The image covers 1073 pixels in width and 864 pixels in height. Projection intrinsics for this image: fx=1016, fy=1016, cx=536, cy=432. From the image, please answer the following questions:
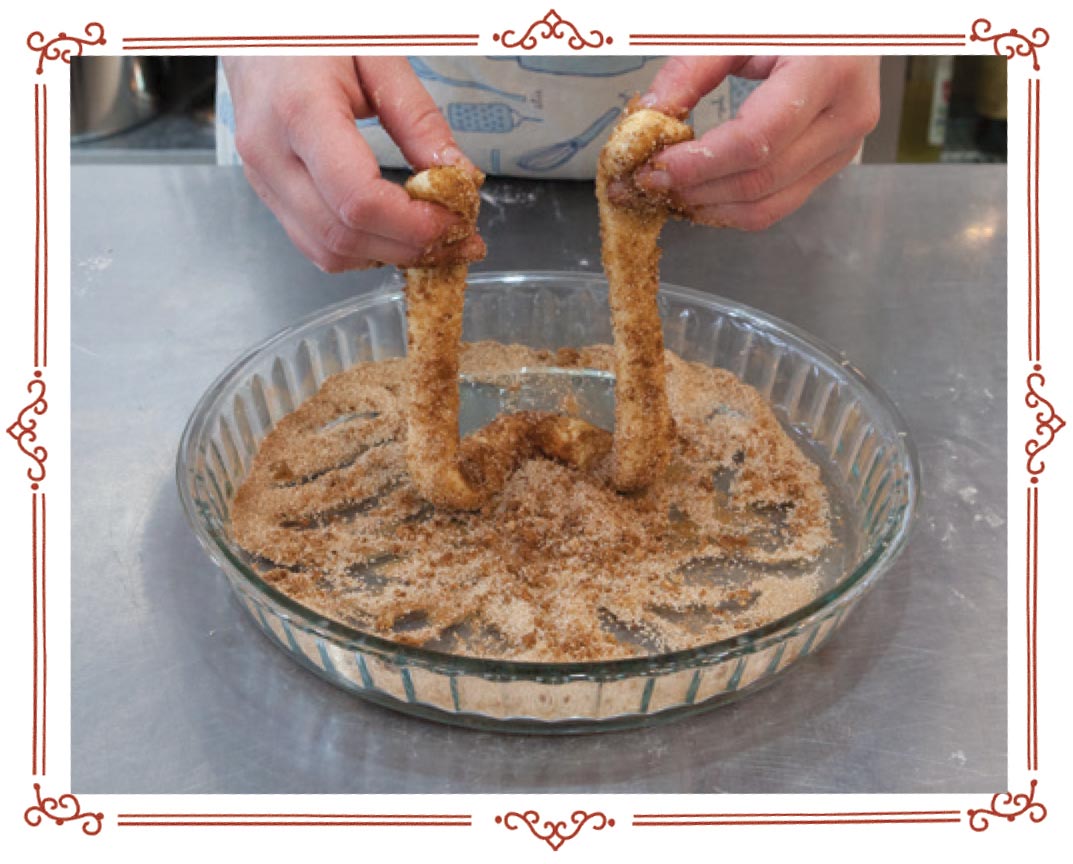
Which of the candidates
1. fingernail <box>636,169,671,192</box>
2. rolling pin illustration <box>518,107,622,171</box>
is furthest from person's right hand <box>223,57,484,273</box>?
rolling pin illustration <box>518,107,622,171</box>

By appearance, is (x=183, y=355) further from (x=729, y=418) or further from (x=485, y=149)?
(x=729, y=418)

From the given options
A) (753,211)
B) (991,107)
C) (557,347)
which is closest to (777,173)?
(753,211)

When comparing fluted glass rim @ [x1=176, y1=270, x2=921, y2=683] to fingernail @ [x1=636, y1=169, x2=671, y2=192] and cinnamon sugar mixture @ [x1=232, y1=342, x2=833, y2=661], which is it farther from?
fingernail @ [x1=636, y1=169, x2=671, y2=192]

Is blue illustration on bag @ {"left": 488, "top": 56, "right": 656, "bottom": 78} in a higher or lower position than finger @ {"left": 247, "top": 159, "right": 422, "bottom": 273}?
higher

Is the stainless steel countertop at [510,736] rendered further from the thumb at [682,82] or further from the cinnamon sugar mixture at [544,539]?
the thumb at [682,82]

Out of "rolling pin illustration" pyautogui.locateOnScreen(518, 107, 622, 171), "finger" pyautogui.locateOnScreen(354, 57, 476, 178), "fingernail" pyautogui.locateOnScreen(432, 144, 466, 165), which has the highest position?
"rolling pin illustration" pyautogui.locateOnScreen(518, 107, 622, 171)
